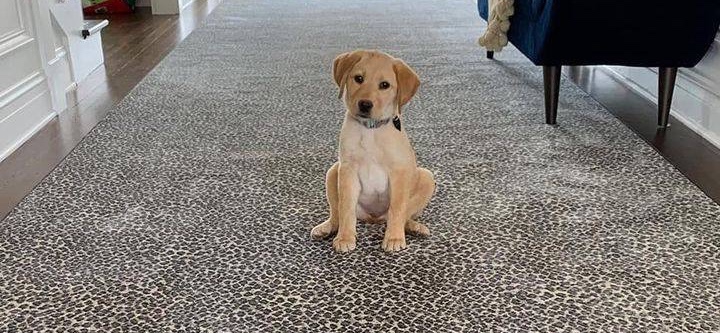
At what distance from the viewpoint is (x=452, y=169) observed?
85.7 inches

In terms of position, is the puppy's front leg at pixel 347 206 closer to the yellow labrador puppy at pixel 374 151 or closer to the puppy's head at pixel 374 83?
the yellow labrador puppy at pixel 374 151

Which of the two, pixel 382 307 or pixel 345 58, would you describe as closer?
pixel 382 307

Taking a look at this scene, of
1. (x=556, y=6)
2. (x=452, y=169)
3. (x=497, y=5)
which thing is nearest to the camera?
(x=452, y=169)

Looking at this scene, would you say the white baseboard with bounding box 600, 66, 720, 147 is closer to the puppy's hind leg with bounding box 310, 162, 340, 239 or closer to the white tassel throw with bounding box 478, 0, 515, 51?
the white tassel throw with bounding box 478, 0, 515, 51

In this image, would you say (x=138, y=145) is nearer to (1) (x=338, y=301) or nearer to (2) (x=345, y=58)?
(2) (x=345, y=58)

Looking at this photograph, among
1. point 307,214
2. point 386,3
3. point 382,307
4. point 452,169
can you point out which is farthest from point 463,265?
point 386,3

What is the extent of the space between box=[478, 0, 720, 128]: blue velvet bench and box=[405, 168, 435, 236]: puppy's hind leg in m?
0.94

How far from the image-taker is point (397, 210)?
1646 millimetres

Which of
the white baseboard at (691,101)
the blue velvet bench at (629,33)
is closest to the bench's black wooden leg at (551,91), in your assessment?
the blue velvet bench at (629,33)

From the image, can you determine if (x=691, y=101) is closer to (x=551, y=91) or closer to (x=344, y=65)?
(x=551, y=91)

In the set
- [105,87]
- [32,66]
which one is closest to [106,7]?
[105,87]

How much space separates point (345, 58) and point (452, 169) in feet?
2.25

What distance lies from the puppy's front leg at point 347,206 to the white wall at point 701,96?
137 cm

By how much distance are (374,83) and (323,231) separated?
1.24 feet
